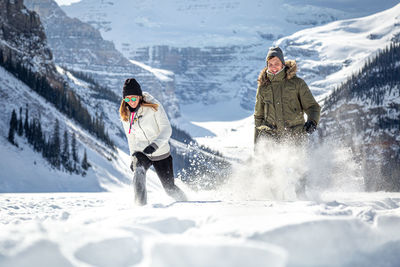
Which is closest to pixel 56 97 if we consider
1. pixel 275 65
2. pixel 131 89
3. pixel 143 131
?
pixel 143 131

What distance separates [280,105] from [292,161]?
3.27ft

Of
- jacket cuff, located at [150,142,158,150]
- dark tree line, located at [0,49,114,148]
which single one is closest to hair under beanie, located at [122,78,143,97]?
jacket cuff, located at [150,142,158,150]

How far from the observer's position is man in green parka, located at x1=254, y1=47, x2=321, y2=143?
6676 millimetres

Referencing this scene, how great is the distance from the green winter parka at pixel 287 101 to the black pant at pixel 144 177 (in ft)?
6.33

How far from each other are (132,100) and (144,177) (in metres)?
1.29

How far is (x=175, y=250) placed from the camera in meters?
3.13

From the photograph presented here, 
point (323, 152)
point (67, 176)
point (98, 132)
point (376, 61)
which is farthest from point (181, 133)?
point (323, 152)

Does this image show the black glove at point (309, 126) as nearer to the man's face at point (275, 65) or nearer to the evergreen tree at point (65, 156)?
the man's face at point (275, 65)

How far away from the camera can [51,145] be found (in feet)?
113

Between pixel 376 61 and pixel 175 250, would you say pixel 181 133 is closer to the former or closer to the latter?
pixel 376 61

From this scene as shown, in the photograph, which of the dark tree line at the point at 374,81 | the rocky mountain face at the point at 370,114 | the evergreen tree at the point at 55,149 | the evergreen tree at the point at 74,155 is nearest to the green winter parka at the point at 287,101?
the evergreen tree at the point at 55,149

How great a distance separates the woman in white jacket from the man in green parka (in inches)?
73.6

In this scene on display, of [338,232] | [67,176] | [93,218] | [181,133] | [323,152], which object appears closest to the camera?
[338,232]

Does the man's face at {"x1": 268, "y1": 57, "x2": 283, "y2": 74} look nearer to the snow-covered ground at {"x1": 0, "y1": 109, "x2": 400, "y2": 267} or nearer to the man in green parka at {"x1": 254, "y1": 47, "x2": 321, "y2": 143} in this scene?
the man in green parka at {"x1": 254, "y1": 47, "x2": 321, "y2": 143}
